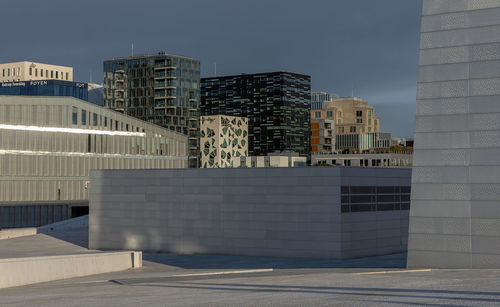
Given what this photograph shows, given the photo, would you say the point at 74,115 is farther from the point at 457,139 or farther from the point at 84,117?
the point at 457,139

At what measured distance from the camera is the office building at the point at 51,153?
88250 millimetres

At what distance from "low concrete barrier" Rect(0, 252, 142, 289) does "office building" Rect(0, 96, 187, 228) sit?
50668 mm

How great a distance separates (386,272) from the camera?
91.0 ft

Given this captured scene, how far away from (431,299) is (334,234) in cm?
2851

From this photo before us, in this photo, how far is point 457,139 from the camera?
2880 centimetres

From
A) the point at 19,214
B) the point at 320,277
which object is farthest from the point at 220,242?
the point at 19,214

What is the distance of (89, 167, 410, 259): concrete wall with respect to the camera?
48.1 meters

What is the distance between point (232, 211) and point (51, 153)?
47327mm

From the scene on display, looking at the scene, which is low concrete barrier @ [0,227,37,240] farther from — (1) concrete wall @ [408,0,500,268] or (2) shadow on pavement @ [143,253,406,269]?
(1) concrete wall @ [408,0,500,268]

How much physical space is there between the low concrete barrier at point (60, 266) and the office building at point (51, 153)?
50.7m

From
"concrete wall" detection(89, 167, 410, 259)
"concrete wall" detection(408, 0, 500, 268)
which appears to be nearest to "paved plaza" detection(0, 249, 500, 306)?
"concrete wall" detection(408, 0, 500, 268)

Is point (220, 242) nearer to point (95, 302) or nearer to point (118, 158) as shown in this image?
point (95, 302)

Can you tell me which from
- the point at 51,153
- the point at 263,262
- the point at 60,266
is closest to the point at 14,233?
the point at 51,153

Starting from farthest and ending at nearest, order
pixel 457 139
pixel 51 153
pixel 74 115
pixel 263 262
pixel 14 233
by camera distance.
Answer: pixel 74 115 < pixel 51 153 < pixel 14 233 < pixel 263 262 < pixel 457 139
